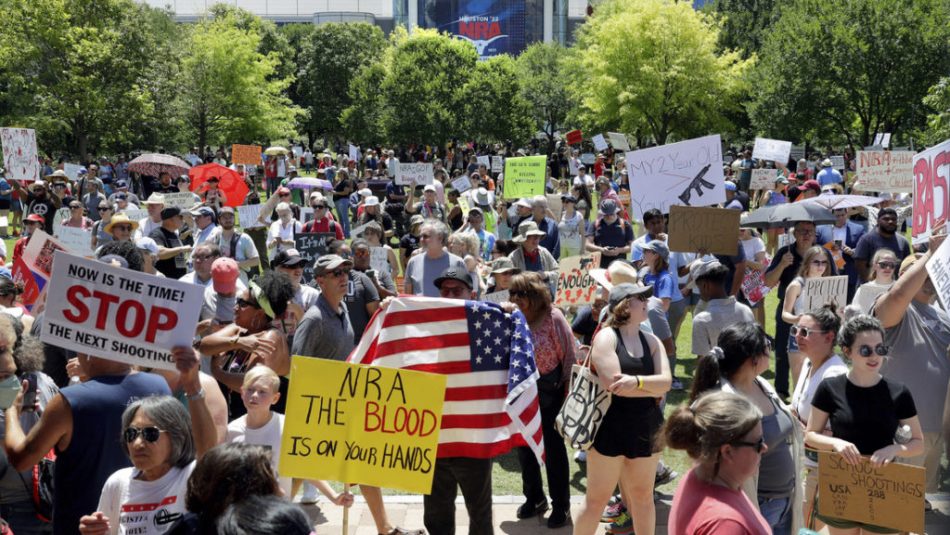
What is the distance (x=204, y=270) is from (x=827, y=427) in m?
5.69

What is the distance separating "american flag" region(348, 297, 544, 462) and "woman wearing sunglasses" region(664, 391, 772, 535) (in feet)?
6.80

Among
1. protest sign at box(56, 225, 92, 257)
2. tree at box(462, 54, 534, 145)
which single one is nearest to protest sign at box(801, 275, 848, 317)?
protest sign at box(56, 225, 92, 257)

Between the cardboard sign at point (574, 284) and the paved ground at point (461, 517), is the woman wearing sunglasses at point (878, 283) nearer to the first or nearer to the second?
the paved ground at point (461, 517)

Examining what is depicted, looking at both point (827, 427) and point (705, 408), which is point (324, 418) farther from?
point (827, 427)

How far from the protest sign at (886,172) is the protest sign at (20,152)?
1493cm

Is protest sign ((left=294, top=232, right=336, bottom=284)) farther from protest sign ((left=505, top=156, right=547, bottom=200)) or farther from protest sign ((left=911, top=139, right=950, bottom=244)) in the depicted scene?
protest sign ((left=911, top=139, right=950, bottom=244))

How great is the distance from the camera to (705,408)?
3861 mm

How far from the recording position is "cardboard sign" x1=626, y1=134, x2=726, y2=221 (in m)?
12.2

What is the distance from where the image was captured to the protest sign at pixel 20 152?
61.9 ft

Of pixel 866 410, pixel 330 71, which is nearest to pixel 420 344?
pixel 866 410

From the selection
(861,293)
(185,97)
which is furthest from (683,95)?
(861,293)

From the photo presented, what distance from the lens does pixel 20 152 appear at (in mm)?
19219

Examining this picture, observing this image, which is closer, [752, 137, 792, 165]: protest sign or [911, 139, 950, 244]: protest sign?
[911, 139, 950, 244]: protest sign

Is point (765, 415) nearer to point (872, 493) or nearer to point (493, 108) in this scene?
point (872, 493)
